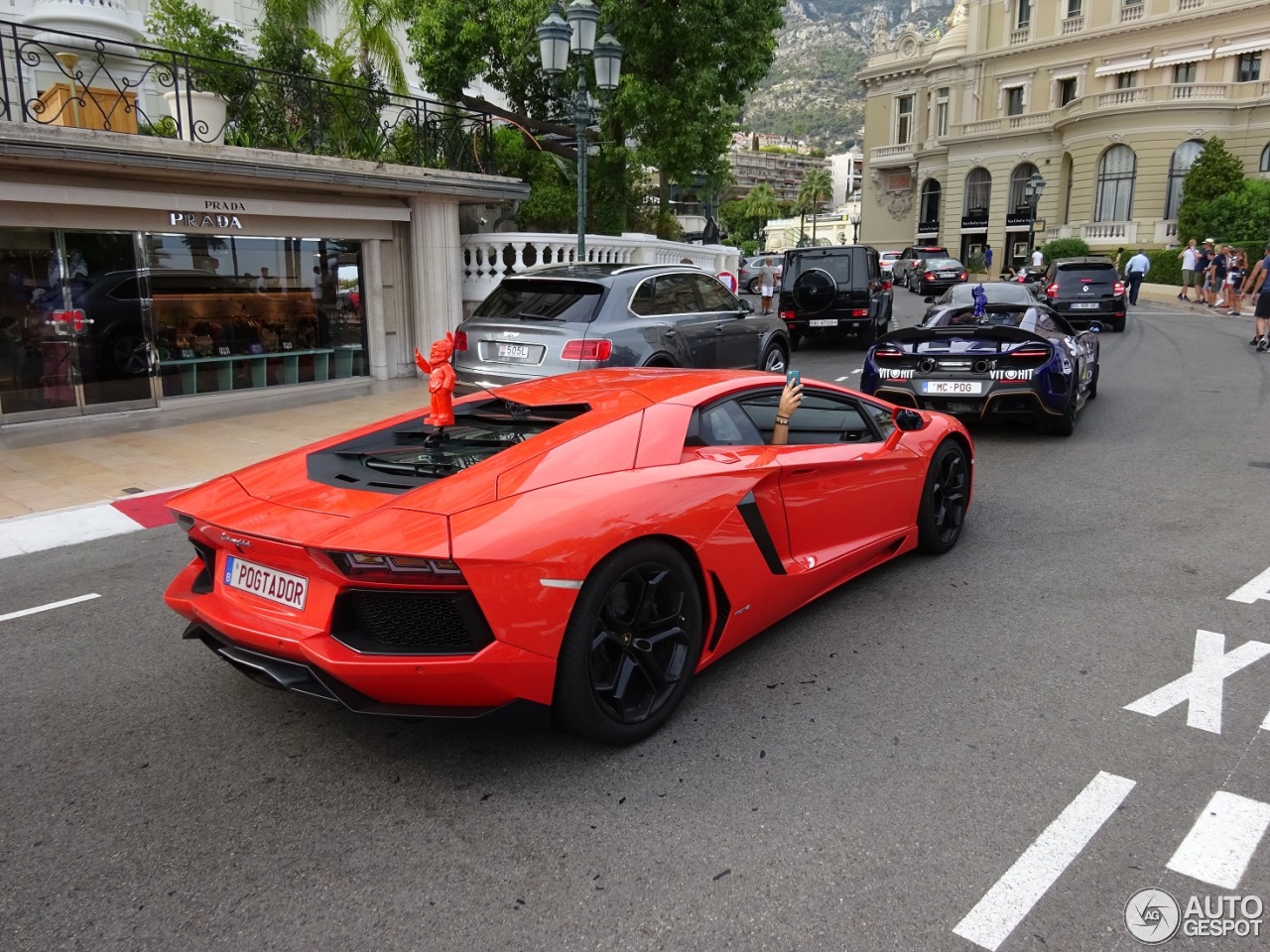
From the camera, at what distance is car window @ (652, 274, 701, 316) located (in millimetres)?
9867

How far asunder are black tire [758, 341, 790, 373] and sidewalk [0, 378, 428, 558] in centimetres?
462

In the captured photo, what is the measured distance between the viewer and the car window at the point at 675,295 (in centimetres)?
987

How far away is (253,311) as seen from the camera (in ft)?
41.9

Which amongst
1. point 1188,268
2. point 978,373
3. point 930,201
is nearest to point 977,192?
point 930,201

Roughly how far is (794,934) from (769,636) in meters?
2.09

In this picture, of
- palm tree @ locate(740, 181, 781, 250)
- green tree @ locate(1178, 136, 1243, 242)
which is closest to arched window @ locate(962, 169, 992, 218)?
green tree @ locate(1178, 136, 1243, 242)

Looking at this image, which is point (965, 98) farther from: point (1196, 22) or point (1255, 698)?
point (1255, 698)

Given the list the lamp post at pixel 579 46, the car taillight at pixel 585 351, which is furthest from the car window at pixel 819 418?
the lamp post at pixel 579 46

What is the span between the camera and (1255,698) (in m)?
3.79

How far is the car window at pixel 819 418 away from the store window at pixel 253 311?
9612mm

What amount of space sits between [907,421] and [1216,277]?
1082 inches

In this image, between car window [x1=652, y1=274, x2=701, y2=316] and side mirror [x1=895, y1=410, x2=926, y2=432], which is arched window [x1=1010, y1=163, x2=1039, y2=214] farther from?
side mirror [x1=895, y1=410, x2=926, y2=432]

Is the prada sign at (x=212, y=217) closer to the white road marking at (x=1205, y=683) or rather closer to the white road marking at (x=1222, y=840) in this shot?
the white road marking at (x=1205, y=683)

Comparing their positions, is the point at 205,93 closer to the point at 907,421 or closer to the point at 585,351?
the point at 585,351
